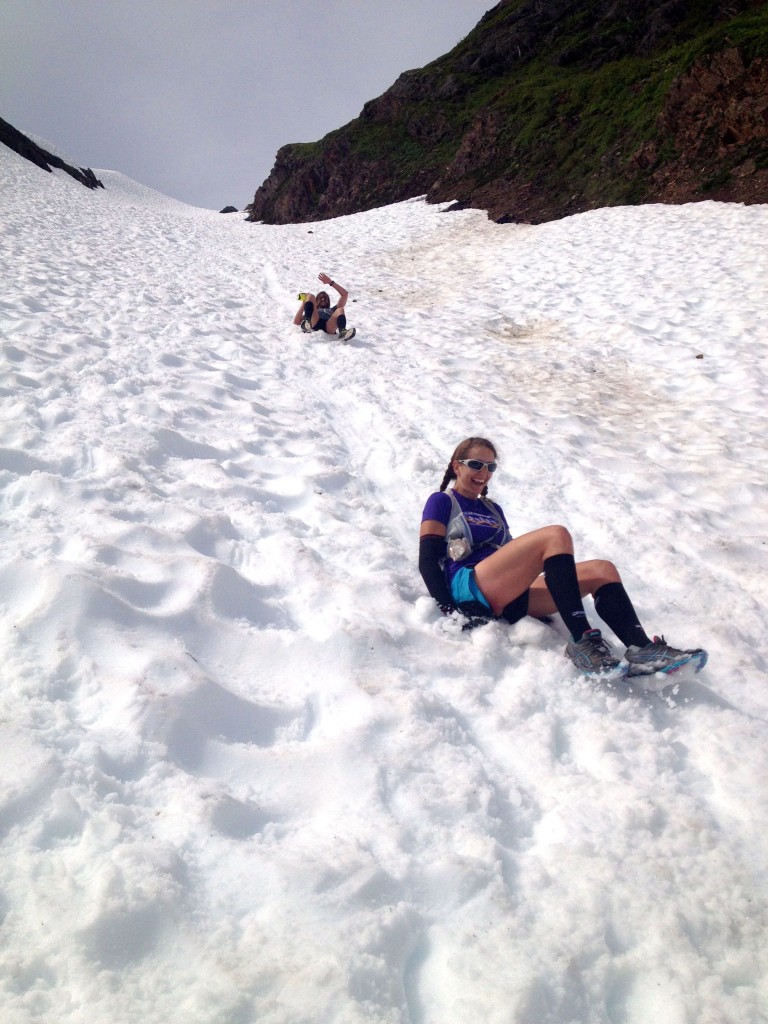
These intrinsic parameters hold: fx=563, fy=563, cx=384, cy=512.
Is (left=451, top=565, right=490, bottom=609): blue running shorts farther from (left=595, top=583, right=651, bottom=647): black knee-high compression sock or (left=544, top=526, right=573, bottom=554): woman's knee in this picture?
(left=595, top=583, right=651, bottom=647): black knee-high compression sock

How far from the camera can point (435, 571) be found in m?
3.60

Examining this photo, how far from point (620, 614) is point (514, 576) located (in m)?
0.62

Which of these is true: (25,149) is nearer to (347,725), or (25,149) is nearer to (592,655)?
(347,725)

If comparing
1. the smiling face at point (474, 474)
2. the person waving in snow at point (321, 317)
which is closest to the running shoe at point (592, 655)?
the smiling face at point (474, 474)

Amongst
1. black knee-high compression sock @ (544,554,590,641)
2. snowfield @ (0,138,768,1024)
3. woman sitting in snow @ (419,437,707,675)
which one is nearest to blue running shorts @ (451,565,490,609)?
woman sitting in snow @ (419,437,707,675)

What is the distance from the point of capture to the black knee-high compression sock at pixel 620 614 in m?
3.12

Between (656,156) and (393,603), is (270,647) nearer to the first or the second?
(393,603)

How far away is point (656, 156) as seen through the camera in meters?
17.2

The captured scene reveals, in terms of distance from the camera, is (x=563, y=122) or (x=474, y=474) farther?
(x=563, y=122)

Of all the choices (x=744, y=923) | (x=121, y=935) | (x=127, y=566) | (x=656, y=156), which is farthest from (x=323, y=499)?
(x=656, y=156)

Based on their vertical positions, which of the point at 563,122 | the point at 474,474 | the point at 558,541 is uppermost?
the point at 563,122

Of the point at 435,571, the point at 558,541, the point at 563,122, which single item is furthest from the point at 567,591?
the point at 563,122

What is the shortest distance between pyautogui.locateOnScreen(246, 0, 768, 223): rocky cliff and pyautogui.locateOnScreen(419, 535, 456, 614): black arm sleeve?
14.9m

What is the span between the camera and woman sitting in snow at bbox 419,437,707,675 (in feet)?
10.1
